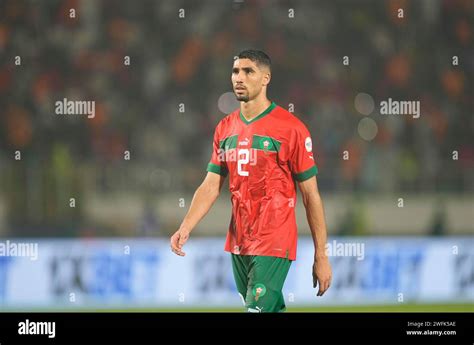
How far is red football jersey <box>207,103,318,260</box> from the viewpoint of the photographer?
6168 millimetres

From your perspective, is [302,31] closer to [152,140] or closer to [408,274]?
[152,140]

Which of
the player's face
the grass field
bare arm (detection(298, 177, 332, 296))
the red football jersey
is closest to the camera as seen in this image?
the red football jersey

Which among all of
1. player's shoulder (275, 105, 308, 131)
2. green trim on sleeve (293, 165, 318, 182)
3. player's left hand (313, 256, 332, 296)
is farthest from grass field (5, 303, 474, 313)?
player's shoulder (275, 105, 308, 131)

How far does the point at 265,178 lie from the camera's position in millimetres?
6223

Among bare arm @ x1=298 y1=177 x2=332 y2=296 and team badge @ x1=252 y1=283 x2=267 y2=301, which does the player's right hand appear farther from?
bare arm @ x1=298 y1=177 x2=332 y2=296

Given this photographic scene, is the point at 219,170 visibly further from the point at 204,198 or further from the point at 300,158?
the point at 300,158

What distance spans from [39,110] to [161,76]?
1.34 metres

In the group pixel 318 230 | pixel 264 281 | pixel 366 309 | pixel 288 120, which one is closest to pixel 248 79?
pixel 288 120

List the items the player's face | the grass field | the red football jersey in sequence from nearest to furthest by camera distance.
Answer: the red football jersey
the player's face
the grass field

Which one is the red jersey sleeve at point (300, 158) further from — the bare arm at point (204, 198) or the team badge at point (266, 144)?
the bare arm at point (204, 198)

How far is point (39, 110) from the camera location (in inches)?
378

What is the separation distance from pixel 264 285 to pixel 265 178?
733 millimetres
